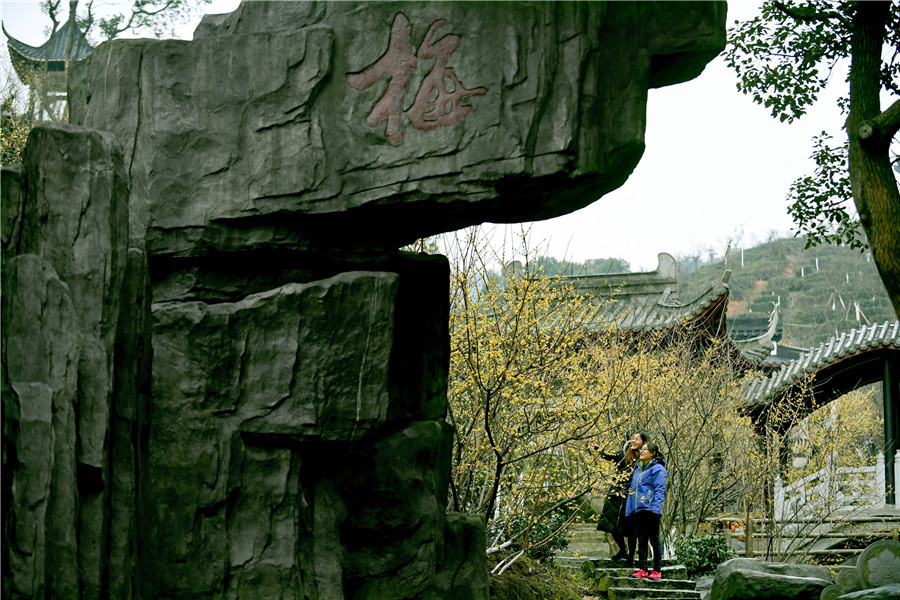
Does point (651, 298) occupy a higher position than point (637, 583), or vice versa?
point (651, 298)

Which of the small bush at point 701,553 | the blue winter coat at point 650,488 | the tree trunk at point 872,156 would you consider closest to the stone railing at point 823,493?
the small bush at point 701,553

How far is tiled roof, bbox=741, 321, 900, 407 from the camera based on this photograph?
1128cm

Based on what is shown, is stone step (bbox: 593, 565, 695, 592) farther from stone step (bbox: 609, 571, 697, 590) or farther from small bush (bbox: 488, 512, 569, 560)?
small bush (bbox: 488, 512, 569, 560)

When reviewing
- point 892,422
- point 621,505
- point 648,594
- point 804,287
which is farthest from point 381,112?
point 804,287

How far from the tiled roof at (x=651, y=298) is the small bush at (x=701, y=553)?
354 centimetres

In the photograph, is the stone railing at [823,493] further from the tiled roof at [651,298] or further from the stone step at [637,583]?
the tiled roof at [651,298]

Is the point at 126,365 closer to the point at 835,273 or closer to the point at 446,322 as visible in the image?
the point at 446,322

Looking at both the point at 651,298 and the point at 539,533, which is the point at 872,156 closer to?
the point at 539,533

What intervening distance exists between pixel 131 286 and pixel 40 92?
10.8 meters

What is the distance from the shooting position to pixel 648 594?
7.25m

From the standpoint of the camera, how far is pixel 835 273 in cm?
3944

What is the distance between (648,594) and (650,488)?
3.60ft

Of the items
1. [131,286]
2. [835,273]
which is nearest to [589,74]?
[131,286]

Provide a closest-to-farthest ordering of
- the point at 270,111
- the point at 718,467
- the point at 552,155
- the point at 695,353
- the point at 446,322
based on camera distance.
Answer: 1. the point at 552,155
2. the point at 270,111
3. the point at 446,322
4. the point at 718,467
5. the point at 695,353
